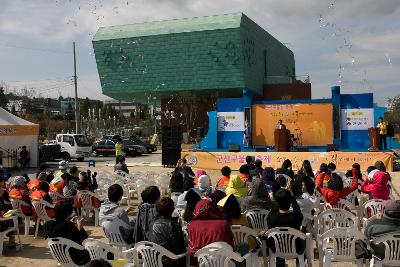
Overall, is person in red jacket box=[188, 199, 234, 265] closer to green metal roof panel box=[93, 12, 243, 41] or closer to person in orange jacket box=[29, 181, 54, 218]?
person in orange jacket box=[29, 181, 54, 218]

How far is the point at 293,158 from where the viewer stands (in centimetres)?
1805

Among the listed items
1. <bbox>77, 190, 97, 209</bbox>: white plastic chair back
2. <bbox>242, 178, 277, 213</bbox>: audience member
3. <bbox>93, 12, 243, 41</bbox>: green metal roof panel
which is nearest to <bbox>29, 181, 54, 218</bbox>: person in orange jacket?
<bbox>77, 190, 97, 209</bbox>: white plastic chair back

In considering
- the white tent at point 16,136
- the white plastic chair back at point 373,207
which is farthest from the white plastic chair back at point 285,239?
the white tent at point 16,136

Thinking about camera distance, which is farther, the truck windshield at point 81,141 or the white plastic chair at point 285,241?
the truck windshield at point 81,141

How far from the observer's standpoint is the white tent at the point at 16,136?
20.8 metres

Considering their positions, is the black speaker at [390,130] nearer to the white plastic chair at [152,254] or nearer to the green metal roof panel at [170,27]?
the white plastic chair at [152,254]

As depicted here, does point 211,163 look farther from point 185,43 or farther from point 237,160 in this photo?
point 185,43

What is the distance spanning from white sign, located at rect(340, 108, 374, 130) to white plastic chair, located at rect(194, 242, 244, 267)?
18523 millimetres

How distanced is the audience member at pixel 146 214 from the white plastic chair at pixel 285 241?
134cm

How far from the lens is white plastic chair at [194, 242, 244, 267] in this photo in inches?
168

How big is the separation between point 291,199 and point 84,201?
529 cm

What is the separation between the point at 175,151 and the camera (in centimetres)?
2027

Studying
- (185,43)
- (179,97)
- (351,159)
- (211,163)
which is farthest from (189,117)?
(351,159)

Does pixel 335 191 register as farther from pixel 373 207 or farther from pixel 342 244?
pixel 342 244
